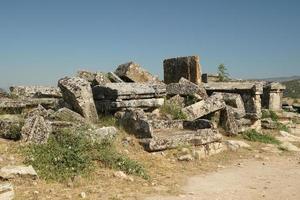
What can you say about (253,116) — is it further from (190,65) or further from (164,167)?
(164,167)

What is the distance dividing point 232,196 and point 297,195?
3.82ft

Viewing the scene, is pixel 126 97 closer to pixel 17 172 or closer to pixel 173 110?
pixel 173 110

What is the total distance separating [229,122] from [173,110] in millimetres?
1732

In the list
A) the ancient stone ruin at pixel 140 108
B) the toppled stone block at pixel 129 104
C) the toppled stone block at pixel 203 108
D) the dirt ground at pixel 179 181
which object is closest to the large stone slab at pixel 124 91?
the ancient stone ruin at pixel 140 108

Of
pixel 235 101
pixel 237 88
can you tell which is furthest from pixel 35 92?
pixel 237 88

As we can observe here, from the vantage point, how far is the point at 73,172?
7.46 metres

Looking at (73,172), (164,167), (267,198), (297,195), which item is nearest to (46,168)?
(73,172)

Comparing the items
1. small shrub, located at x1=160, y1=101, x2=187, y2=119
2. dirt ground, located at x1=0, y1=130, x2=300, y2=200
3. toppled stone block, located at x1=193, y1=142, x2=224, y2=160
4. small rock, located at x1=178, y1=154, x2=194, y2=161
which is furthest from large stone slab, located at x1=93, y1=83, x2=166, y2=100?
small rock, located at x1=178, y1=154, x2=194, y2=161

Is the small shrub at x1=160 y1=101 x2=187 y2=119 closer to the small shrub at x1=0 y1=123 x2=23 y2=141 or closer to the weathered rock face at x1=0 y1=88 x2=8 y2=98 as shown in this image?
the small shrub at x1=0 y1=123 x2=23 y2=141

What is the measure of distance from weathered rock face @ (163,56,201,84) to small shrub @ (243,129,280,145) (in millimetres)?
3239

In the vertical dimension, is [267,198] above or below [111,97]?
below

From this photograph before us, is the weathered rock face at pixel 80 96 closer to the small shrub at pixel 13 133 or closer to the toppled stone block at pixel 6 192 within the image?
the small shrub at pixel 13 133

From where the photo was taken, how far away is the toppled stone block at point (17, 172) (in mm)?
6777

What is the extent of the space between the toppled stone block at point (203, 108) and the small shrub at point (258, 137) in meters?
1.14
